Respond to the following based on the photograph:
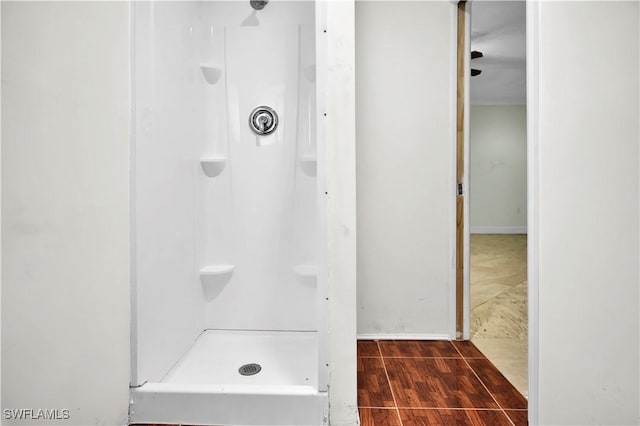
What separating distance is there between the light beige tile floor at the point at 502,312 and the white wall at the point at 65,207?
175 centimetres

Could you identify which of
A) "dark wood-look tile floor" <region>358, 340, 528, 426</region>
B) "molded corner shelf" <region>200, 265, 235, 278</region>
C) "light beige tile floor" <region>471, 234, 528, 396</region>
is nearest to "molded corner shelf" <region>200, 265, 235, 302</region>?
"molded corner shelf" <region>200, 265, 235, 278</region>

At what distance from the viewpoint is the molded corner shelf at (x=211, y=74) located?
2.05 metres

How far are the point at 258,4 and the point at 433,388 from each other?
2.14 metres

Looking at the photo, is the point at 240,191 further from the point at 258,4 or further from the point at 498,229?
the point at 498,229

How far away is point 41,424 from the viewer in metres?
1.33

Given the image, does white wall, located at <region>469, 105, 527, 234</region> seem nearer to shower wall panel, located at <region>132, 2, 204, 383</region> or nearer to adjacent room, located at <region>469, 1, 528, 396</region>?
adjacent room, located at <region>469, 1, 528, 396</region>

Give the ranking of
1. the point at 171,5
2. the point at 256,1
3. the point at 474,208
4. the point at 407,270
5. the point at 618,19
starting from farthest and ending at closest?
the point at 474,208 → the point at 407,270 → the point at 256,1 → the point at 171,5 → the point at 618,19

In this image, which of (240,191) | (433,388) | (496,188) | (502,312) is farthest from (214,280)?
(496,188)

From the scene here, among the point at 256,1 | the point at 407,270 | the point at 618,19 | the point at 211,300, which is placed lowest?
the point at 211,300

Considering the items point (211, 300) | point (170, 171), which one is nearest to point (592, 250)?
point (170, 171)

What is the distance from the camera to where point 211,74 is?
6.80 ft

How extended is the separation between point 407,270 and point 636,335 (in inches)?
44.3

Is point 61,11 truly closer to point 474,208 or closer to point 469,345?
point 469,345

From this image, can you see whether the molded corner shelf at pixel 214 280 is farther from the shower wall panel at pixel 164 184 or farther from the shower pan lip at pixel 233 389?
the shower pan lip at pixel 233 389
